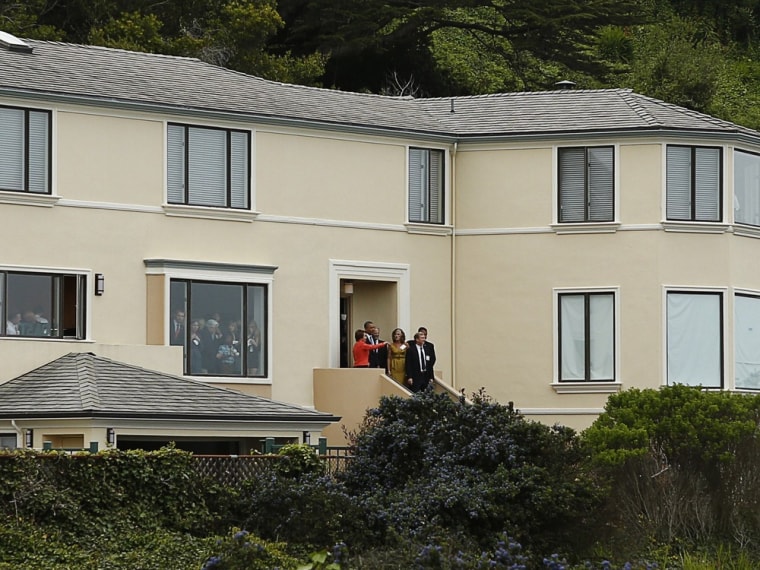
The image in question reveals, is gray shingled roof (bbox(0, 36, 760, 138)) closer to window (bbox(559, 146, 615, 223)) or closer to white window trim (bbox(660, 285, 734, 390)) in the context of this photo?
window (bbox(559, 146, 615, 223))

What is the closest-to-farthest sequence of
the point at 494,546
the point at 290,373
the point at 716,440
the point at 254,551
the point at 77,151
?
the point at 254,551, the point at 494,546, the point at 716,440, the point at 77,151, the point at 290,373

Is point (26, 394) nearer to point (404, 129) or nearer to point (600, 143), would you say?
point (404, 129)

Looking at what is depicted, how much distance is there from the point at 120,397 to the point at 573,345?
10648mm

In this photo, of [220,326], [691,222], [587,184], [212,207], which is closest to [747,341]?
[691,222]

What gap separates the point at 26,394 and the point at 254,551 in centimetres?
1103

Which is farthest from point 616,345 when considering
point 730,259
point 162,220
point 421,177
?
point 162,220

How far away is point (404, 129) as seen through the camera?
115ft

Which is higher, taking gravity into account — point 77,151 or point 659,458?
point 77,151

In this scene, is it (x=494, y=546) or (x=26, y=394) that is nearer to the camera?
(x=494, y=546)

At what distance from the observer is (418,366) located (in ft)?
110

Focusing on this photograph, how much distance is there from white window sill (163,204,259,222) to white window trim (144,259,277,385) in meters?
0.92

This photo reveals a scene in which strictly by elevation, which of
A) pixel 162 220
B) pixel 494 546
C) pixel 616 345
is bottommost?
pixel 494 546

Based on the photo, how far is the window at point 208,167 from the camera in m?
32.5

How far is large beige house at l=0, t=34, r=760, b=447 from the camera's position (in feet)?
104
